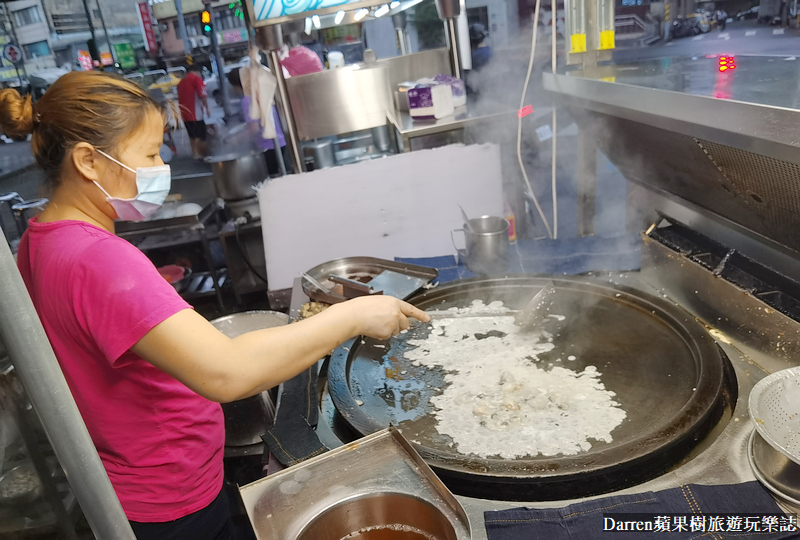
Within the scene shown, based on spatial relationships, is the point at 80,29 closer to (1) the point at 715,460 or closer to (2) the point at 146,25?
(2) the point at 146,25

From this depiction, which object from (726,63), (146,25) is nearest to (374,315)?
(726,63)

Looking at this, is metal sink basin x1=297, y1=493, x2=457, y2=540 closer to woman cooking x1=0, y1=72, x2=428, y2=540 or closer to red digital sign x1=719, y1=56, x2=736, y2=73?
woman cooking x1=0, y1=72, x2=428, y2=540

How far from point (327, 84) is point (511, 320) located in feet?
9.49

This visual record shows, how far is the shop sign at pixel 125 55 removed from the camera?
35.5ft

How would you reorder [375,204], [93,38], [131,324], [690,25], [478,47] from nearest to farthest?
[131,324] < [690,25] < [375,204] < [478,47] < [93,38]

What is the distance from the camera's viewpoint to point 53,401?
718 millimetres

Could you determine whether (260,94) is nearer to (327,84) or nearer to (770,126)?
(327,84)

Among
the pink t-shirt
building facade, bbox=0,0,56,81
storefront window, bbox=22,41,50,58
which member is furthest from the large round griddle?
storefront window, bbox=22,41,50,58

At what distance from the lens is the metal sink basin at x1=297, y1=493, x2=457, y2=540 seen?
1163mm

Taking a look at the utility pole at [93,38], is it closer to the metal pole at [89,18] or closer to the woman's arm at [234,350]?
the metal pole at [89,18]

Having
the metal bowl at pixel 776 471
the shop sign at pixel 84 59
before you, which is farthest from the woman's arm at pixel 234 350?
the shop sign at pixel 84 59

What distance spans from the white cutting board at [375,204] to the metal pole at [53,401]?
108 inches

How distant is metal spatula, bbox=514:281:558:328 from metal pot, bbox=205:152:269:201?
3533mm

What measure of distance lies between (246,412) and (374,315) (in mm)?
1425
